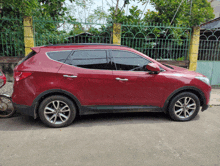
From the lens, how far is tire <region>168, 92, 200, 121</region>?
4172 mm

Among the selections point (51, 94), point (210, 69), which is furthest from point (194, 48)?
point (51, 94)

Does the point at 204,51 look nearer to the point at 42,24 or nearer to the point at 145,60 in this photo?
the point at 145,60

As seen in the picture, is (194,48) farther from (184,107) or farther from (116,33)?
(184,107)

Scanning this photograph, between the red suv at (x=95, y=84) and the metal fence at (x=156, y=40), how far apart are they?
376cm

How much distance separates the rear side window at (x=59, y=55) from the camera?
381cm

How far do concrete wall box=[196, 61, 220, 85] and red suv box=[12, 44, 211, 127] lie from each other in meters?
4.47

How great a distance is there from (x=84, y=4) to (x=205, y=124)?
8.53m

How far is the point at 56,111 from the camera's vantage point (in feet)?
12.5

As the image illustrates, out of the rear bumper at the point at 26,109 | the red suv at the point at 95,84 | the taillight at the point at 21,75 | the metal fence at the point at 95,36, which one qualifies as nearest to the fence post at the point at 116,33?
the metal fence at the point at 95,36

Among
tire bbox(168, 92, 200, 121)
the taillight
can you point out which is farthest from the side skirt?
the taillight

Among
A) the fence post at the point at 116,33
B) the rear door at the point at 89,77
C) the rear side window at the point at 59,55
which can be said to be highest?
the fence post at the point at 116,33

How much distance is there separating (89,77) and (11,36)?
Answer: 16.6 feet

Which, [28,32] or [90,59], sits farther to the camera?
[28,32]

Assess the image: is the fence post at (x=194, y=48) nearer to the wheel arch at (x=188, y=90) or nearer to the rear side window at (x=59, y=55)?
the wheel arch at (x=188, y=90)
